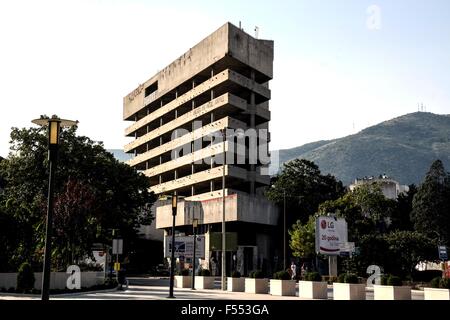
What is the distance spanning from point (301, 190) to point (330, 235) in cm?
2938

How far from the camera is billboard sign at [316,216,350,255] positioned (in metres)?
47.8

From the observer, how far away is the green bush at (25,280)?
101ft

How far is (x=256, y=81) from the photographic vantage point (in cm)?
8519

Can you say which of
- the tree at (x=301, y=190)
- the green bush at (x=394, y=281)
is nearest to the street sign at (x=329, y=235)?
the green bush at (x=394, y=281)

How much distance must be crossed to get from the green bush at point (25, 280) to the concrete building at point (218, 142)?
116 feet

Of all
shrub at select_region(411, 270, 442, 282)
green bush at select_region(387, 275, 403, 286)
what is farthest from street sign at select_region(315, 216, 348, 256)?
green bush at select_region(387, 275, 403, 286)

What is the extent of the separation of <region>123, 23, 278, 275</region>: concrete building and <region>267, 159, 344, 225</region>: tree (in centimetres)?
266

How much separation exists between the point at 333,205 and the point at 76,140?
31328 millimetres

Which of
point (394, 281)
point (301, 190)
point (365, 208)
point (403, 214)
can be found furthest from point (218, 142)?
point (394, 281)

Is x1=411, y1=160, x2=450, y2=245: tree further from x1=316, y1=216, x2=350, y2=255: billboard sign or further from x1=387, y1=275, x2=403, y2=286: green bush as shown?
x1=387, y1=275, x2=403, y2=286: green bush
